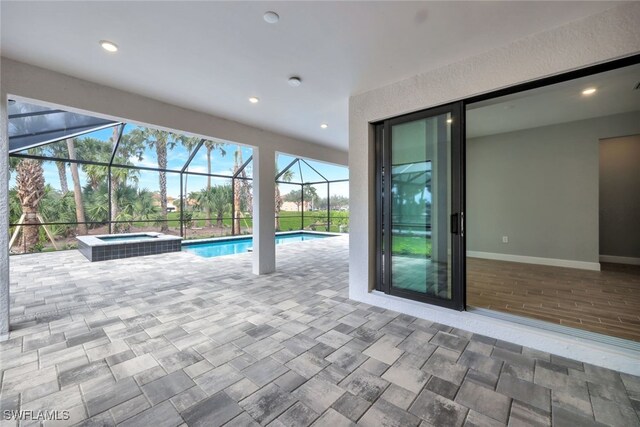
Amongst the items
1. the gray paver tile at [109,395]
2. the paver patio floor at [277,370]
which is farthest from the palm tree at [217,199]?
the gray paver tile at [109,395]

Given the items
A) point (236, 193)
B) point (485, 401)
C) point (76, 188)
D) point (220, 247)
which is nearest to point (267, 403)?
point (485, 401)

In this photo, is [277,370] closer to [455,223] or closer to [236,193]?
[455,223]

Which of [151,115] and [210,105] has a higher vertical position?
[210,105]

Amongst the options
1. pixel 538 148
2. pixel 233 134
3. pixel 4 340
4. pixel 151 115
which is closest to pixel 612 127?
pixel 538 148

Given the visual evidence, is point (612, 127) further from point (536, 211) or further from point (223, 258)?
point (223, 258)

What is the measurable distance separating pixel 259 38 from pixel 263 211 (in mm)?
3077

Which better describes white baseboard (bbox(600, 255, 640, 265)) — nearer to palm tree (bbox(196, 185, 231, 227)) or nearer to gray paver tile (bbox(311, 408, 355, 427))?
gray paver tile (bbox(311, 408, 355, 427))

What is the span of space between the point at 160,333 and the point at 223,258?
12.6 ft

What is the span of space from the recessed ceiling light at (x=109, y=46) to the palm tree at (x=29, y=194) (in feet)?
25.5

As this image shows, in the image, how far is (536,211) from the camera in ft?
17.0

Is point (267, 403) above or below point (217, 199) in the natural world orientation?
below

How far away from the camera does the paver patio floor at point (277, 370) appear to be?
5.13ft

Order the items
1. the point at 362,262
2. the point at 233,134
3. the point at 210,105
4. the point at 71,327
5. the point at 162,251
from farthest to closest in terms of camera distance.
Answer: the point at 162,251 < the point at 233,134 < the point at 210,105 < the point at 362,262 < the point at 71,327

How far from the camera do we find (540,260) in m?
5.16
